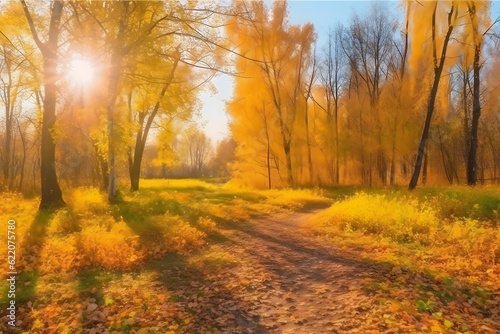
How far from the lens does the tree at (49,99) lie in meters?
9.98

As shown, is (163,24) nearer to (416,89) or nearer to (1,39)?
(1,39)

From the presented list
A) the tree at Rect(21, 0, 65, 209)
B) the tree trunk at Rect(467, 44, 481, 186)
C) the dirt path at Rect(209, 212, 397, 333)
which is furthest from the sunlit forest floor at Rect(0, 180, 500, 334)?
the tree trunk at Rect(467, 44, 481, 186)

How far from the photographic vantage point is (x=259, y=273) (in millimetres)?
6141

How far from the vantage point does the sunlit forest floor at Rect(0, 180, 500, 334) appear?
168 inches

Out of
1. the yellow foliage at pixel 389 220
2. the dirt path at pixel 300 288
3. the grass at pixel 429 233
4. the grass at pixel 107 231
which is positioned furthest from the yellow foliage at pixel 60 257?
the yellow foliage at pixel 389 220

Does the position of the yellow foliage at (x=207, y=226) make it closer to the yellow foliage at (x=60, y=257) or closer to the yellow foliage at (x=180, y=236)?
the yellow foliage at (x=180, y=236)

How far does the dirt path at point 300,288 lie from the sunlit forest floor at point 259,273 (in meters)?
0.02

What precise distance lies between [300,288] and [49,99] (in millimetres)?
9683

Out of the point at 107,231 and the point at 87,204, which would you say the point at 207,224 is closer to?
the point at 107,231

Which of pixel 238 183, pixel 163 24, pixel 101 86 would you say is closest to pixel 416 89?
pixel 238 183

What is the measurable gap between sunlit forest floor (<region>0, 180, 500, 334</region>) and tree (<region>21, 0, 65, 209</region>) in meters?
0.82

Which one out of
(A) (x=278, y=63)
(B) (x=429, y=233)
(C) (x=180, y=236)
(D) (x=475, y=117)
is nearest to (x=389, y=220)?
(B) (x=429, y=233)

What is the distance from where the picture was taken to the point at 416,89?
76.2ft

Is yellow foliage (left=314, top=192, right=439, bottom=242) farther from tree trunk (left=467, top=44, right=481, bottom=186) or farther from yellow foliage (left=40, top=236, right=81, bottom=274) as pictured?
tree trunk (left=467, top=44, right=481, bottom=186)
